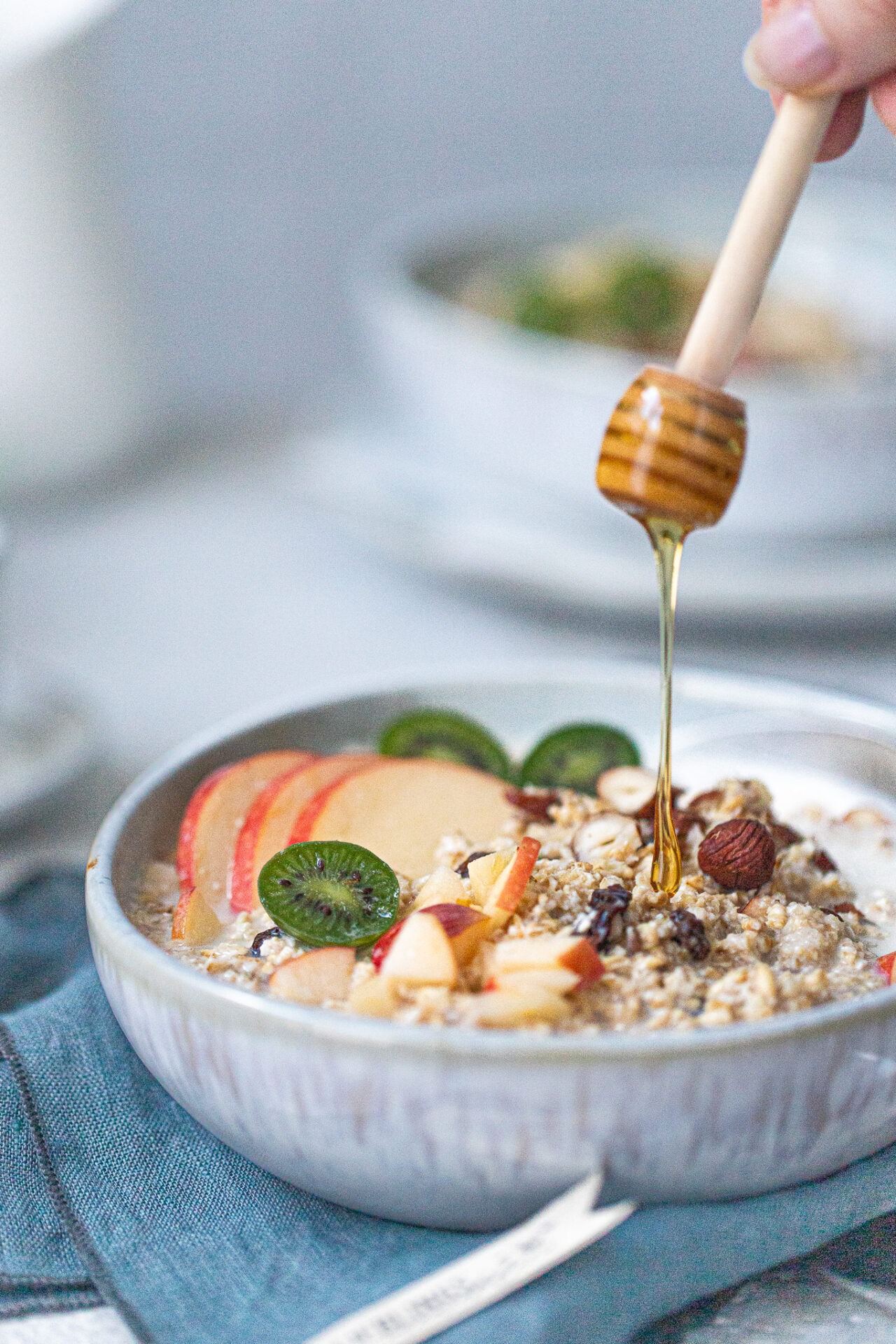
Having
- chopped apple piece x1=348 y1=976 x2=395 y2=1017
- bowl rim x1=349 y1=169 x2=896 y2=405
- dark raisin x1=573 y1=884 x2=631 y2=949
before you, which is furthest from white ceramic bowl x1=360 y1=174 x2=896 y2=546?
chopped apple piece x1=348 y1=976 x2=395 y2=1017

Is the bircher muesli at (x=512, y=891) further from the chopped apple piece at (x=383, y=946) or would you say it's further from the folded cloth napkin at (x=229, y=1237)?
the folded cloth napkin at (x=229, y=1237)

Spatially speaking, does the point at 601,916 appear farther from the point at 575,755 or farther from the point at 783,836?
the point at 575,755

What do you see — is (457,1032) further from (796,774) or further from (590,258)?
(590,258)

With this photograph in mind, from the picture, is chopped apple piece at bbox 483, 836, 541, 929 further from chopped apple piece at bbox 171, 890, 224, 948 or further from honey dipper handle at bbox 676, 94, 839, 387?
honey dipper handle at bbox 676, 94, 839, 387

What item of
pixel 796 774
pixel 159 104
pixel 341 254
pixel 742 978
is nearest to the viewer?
pixel 742 978

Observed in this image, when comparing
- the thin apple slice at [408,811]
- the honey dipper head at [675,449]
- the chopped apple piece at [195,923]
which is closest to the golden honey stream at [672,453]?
the honey dipper head at [675,449]

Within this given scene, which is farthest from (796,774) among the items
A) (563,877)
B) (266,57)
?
(266,57)

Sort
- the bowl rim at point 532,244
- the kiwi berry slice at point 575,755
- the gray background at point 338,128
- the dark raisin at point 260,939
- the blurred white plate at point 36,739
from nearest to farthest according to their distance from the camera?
the dark raisin at point 260,939 < the kiwi berry slice at point 575,755 < the blurred white plate at point 36,739 < the bowl rim at point 532,244 < the gray background at point 338,128
